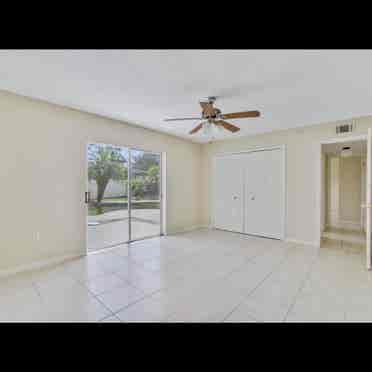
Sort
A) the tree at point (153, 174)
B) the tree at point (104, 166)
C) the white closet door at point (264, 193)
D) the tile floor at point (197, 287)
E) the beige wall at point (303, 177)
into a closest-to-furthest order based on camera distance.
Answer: the tile floor at point (197, 287), the tree at point (104, 166), the beige wall at point (303, 177), the white closet door at point (264, 193), the tree at point (153, 174)

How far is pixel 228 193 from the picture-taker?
204 inches

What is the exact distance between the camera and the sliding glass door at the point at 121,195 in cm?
359

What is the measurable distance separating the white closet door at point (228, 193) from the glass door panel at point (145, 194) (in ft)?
5.54

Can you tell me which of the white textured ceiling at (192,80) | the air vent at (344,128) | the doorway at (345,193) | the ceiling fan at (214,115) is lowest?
the doorway at (345,193)

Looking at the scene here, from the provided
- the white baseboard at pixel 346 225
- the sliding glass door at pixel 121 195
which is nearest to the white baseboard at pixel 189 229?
the sliding glass door at pixel 121 195

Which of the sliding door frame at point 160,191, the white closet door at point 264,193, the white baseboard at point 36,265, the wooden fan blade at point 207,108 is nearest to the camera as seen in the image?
the wooden fan blade at point 207,108

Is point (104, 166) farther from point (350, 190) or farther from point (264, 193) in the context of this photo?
point (350, 190)

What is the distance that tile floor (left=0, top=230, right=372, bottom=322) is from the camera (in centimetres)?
Answer: 172

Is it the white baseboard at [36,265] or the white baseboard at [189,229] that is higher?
the white baseboard at [36,265]

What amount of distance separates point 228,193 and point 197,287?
3294 mm

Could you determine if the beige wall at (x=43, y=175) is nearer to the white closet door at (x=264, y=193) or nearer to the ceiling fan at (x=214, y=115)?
the ceiling fan at (x=214, y=115)

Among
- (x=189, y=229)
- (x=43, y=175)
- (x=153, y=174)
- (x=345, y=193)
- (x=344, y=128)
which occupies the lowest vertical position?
(x=189, y=229)

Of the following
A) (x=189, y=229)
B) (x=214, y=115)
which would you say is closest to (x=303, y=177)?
(x=214, y=115)
